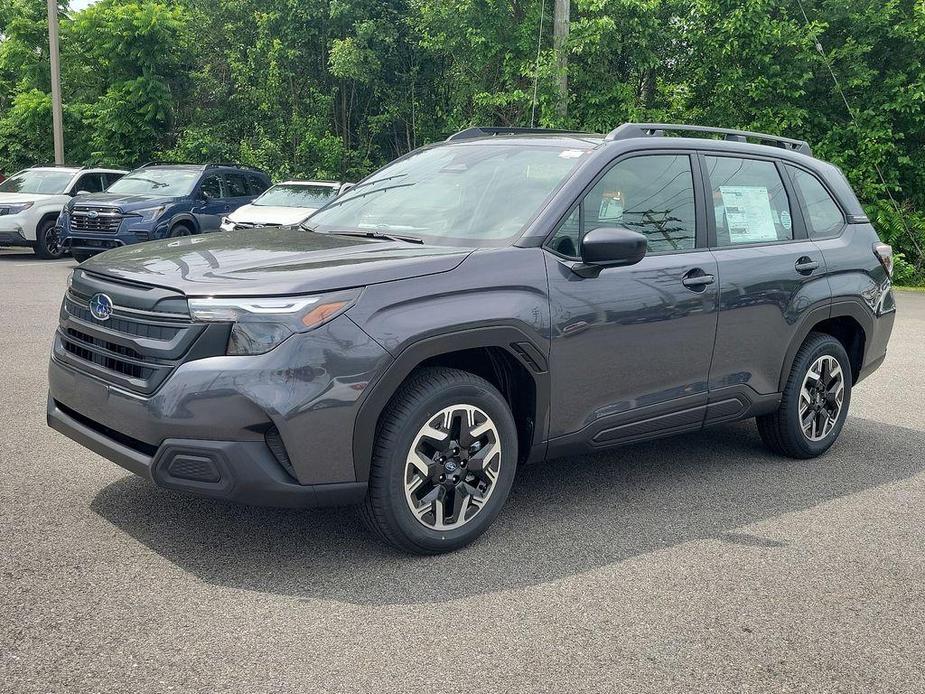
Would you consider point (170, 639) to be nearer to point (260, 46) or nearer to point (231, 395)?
point (231, 395)

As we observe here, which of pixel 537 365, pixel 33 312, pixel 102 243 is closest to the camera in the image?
pixel 537 365

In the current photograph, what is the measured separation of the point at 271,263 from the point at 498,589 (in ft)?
5.06

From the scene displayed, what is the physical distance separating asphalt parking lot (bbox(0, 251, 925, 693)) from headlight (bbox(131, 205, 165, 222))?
35.7 ft

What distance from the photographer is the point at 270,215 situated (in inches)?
598

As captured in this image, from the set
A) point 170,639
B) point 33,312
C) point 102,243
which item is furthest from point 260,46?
point 170,639

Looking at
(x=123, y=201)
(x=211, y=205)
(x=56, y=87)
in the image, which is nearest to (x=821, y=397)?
(x=123, y=201)

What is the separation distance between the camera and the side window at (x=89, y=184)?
62.3 ft

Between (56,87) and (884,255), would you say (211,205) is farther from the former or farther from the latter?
(884,255)

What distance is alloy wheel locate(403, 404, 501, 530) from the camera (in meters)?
4.03

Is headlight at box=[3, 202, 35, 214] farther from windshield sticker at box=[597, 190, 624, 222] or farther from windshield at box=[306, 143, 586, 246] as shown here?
windshield sticker at box=[597, 190, 624, 222]

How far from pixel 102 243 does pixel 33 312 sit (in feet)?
16.4

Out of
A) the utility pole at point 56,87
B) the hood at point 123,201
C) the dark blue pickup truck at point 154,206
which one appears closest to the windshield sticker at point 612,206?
the dark blue pickup truck at point 154,206

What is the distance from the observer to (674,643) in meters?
3.44

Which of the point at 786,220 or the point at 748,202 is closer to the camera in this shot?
the point at 748,202
